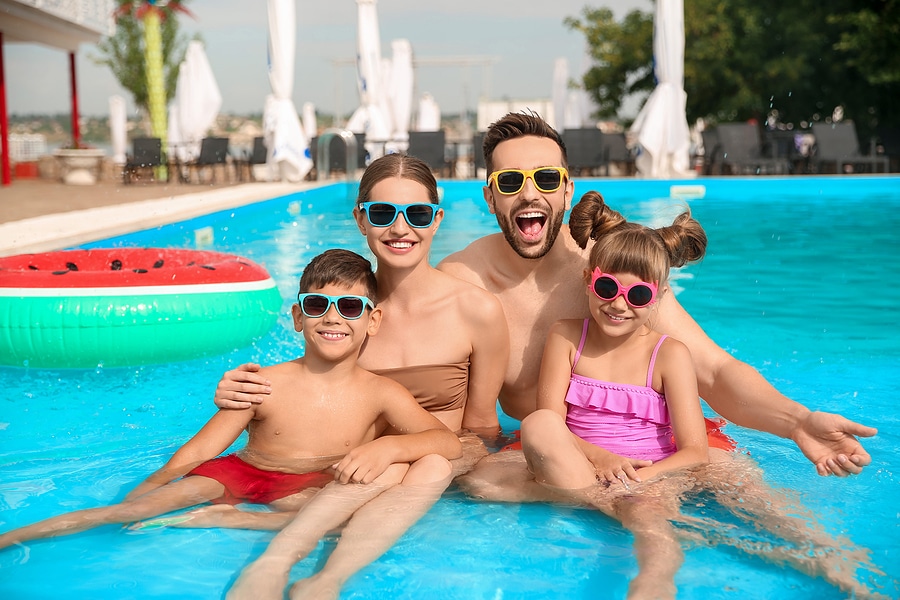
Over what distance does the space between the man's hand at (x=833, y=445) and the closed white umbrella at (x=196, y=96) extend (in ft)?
60.6

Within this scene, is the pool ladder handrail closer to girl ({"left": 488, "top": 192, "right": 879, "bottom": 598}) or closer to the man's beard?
the man's beard

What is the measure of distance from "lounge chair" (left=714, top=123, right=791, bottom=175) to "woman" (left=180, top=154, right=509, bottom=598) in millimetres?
14936

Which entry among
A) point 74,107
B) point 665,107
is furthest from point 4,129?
point 665,107

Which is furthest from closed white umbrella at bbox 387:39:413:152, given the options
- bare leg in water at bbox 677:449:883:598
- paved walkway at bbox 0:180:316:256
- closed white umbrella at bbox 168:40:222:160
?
bare leg in water at bbox 677:449:883:598

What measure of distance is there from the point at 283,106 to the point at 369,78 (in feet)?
9.15

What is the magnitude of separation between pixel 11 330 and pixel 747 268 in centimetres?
644

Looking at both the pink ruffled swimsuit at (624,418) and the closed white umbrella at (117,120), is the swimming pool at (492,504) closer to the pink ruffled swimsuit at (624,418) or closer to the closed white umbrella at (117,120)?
the pink ruffled swimsuit at (624,418)

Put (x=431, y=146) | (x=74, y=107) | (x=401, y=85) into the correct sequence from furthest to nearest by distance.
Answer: (x=401, y=85)
(x=74, y=107)
(x=431, y=146)

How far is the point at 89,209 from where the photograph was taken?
1092 centimetres

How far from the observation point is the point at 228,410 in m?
2.77

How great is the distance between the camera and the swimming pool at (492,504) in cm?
242

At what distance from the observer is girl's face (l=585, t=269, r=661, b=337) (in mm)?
2785

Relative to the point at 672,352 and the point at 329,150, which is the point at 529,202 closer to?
the point at 672,352

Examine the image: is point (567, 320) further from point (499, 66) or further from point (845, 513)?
point (499, 66)
